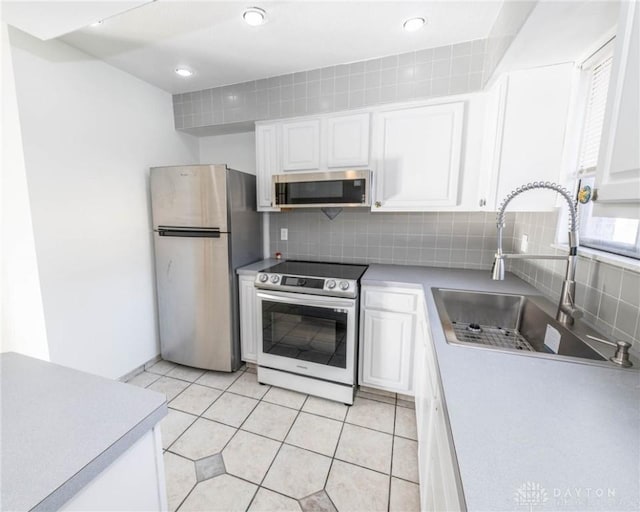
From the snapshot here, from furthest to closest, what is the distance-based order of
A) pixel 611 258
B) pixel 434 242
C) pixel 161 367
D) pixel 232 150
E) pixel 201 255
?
pixel 232 150 → pixel 161 367 → pixel 434 242 → pixel 201 255 → pixel 611 258

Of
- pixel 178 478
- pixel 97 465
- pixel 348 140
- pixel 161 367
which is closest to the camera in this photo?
pixel 97 465

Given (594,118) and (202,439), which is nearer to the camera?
(594,118)

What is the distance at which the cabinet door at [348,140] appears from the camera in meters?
2.14

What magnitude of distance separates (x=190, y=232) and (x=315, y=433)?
172cm

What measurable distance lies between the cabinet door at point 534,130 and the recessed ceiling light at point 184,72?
7.19 ft

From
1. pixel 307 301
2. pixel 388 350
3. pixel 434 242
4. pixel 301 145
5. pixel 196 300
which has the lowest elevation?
pixel 388 350

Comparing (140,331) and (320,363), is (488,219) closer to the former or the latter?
(320,363)

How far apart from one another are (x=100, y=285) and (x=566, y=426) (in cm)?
261

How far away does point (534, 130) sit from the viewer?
1.59 meters

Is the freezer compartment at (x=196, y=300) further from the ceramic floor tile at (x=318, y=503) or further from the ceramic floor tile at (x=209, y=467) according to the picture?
the ceramic floor tile at (x=318, y=503)

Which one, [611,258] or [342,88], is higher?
[342,88]

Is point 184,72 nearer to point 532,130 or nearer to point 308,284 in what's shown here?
point 308,284

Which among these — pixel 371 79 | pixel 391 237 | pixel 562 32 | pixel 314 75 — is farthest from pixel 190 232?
pixel 562 32

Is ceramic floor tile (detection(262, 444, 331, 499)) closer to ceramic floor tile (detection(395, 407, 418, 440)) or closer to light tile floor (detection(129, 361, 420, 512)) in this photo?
light tile floor (detection(129, 361, 420, 512))
